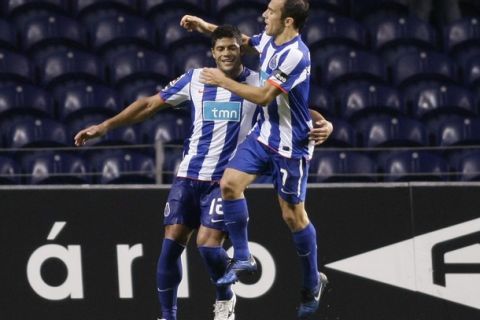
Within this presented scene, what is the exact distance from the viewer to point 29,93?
15375mm

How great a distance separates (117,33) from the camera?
16.2m

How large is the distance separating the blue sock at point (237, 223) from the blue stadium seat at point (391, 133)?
471 centimetres

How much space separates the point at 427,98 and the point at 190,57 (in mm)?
2503

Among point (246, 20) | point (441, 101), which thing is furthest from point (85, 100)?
point (441, 101)

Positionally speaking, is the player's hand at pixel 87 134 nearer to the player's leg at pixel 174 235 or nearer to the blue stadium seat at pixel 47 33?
the player's leg at pixel 174 235

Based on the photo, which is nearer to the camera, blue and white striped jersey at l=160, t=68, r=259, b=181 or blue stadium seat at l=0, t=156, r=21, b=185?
blue and white striped jersey at l=160, t=68, r=259, b=181

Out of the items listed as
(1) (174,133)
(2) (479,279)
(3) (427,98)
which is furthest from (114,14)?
(2) (479,279)

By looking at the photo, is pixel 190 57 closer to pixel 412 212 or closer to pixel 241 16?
pixel 241 16

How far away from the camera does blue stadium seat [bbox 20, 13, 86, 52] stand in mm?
16016

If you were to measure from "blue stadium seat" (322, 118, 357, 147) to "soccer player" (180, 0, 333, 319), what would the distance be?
14.0 feet

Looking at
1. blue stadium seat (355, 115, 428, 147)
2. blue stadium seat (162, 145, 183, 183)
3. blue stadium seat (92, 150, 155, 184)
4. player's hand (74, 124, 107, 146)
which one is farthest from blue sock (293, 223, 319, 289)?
blue stadium seat (355, 115, 428, 147)

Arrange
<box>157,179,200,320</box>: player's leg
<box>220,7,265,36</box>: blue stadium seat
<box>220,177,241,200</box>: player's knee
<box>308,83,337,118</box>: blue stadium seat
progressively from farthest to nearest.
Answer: <box>220,7,265,36</box>: blue stadium seat
<box>308,83,337,118</box>: blue stadium seat
<box>157,179,200,320</box>: player's leg
<box>220,177,241,200</box>: player's knee

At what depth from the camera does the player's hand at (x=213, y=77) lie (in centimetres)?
1021

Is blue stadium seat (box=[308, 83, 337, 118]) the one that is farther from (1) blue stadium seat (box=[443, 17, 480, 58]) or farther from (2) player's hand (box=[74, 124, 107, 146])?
(2) player's hand (box=[74, 124, 107, 146])
